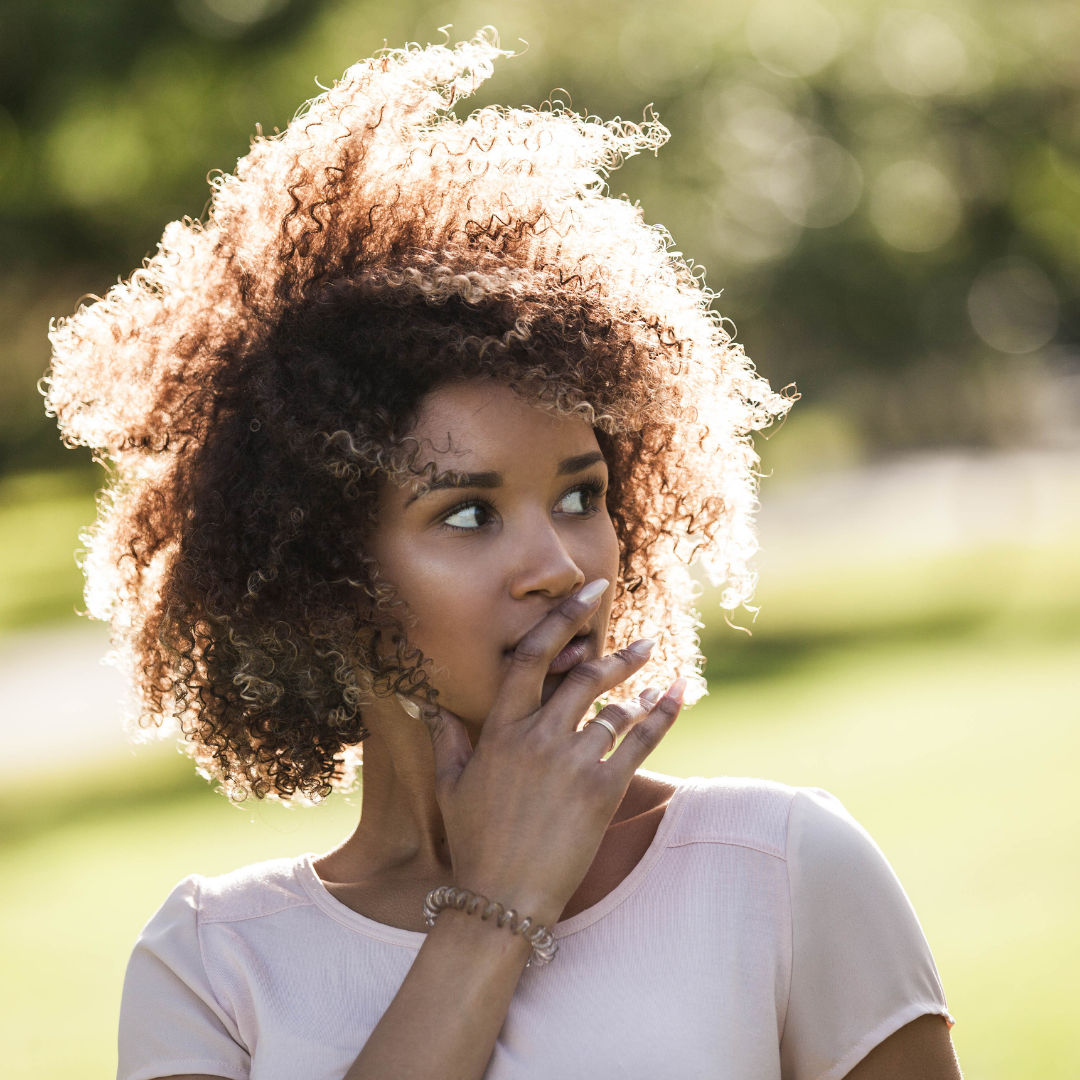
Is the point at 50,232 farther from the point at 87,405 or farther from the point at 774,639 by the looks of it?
the point at 87,405

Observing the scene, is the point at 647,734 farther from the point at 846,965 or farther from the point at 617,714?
the point at 846,965

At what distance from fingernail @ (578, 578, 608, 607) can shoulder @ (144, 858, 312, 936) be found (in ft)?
2.34

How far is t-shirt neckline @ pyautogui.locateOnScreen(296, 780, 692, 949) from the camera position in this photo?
→ 6.79 feet

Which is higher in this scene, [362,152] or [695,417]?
[362,152]

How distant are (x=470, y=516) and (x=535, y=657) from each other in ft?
0.81

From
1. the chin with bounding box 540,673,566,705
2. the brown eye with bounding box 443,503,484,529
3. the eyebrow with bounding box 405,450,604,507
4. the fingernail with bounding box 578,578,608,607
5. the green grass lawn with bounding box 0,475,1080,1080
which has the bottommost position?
the chin with bounding box 540,673,566,705

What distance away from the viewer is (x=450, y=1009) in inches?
74.3

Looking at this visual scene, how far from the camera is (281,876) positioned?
7.57ft

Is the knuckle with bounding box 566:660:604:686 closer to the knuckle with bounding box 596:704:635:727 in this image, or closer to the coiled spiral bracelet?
the knuckle with bounding box 596:704:635:727

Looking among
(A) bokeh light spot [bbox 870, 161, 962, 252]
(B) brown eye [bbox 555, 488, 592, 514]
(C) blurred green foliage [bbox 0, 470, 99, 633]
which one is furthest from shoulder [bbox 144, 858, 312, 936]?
(A) bokeh light spot [bbox 870, 161, 962, 252]

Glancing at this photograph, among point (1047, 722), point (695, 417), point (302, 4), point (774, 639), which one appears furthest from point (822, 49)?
point (695, 417)

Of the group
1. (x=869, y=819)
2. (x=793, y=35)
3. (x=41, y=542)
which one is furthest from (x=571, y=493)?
(x=793, y=35)

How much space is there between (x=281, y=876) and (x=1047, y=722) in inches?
424

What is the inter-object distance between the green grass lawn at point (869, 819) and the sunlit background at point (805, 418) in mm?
41
